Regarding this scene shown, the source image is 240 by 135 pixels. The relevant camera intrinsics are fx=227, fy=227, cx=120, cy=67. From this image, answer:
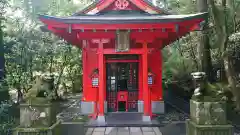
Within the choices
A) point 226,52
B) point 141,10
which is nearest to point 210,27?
point 226,52

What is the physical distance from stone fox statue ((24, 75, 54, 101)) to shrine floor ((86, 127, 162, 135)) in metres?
2.19

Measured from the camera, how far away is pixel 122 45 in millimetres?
9086

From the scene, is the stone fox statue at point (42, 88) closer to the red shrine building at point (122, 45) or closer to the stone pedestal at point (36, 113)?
the stone pedestal at point (36, 113)

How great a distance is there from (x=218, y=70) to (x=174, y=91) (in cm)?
422

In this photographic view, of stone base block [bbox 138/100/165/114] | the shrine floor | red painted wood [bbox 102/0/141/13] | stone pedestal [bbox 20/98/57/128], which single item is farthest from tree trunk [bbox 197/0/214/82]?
stone pedestal [bbox 20/98/57/128]

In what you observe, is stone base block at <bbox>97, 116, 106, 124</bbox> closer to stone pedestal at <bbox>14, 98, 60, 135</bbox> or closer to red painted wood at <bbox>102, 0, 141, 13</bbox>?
stone pedestal at <bbox>14, 98, 60, 135</bbox>

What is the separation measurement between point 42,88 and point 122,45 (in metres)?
3.66

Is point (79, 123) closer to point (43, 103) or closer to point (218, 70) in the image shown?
point (43, 103)

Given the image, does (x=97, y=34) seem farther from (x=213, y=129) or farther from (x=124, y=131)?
(x=213, y=129)

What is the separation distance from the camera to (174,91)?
766 inches

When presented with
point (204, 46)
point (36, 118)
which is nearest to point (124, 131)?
point (36, 118)

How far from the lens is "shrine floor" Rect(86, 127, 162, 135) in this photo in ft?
25.9

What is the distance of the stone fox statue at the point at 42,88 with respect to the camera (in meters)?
6.73

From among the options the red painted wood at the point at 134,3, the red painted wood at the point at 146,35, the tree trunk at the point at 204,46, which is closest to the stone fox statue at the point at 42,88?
the red painted wood at the point at 146,35
